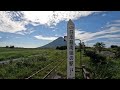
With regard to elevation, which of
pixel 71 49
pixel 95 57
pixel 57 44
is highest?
pixel 57 44

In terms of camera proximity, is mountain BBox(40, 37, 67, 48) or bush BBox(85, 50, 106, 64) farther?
bush BBox(85, 50, 106, 64)

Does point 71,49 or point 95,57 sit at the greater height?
point 71,49

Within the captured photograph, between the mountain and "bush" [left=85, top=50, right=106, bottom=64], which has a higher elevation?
the mountain

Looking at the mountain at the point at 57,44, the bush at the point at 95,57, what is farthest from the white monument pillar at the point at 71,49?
the bush at the point at 95,57

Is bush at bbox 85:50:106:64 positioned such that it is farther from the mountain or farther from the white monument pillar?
the white monument pillar

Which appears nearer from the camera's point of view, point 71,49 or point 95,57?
point 71,49

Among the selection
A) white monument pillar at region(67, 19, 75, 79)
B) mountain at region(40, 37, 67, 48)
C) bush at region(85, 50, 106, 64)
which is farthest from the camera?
bush at region(85, 50, 106, 64)

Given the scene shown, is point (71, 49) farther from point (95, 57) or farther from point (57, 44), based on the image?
point (95, 57)

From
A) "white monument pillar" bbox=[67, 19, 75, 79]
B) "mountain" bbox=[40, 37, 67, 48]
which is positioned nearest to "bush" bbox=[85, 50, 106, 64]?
"mountain" bbox=[40, 37, 67, 48]

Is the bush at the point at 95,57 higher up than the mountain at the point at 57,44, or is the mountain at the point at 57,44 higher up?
the mountain at the point at 57,44

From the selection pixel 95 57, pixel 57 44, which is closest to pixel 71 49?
pixel 57 44

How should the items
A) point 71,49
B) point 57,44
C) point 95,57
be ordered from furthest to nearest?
point 95,57
point 57,44
point 71,49

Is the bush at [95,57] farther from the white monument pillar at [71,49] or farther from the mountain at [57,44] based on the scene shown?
the white monument pillar at [71,49]
